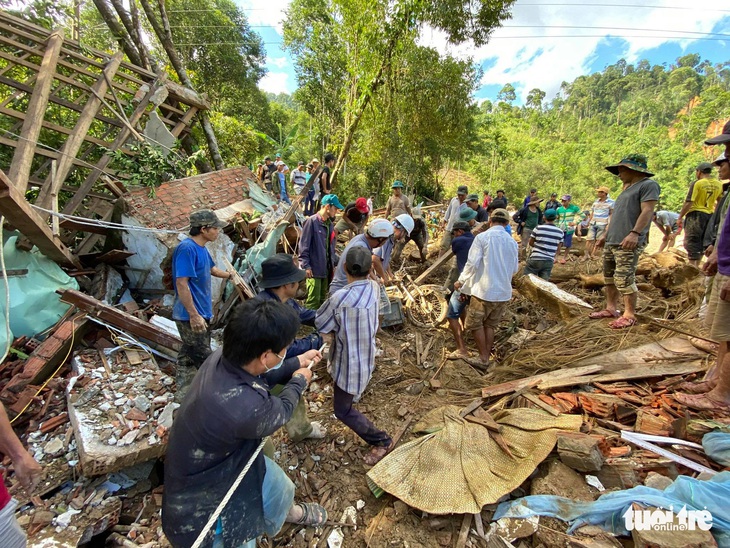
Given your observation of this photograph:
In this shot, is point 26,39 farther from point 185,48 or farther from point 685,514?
point 185,48

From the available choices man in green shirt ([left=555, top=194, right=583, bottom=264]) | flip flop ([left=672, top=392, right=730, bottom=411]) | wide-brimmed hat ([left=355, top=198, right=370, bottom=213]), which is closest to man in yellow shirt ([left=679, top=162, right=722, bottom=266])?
man in green shirt ([left=555, top=194, right=583, bottom=264])

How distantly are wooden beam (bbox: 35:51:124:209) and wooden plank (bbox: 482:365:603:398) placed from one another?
603cm

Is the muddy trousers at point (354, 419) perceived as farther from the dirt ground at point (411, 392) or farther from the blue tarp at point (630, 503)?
the blue tarp at point (630, 503)

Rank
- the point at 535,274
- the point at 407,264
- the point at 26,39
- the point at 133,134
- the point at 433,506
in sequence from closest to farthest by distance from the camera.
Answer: the point at 433,506, the point at 26,39, the point at 133,134, the point at 535,274, the point at 407,264

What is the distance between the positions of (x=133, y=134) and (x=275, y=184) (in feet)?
21.6

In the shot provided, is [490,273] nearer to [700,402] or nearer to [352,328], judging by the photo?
[700,402]

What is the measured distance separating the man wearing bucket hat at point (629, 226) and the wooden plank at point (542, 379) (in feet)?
4.26

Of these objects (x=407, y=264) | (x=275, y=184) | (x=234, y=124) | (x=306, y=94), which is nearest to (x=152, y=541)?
(x=407, y=264)

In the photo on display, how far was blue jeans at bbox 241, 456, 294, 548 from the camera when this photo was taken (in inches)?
76.2

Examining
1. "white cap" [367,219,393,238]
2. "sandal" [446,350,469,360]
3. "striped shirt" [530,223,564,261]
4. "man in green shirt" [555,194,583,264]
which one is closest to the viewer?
"white cap" [367,219,393,238]

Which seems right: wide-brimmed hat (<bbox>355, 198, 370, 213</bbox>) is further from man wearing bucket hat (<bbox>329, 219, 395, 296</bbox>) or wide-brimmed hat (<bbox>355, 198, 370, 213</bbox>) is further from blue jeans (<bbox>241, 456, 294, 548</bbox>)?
blue jeans (<bbox>241, 456, 294, 548</bbox>)

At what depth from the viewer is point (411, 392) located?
3914mm

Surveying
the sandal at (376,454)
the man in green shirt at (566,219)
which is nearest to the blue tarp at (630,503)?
the sandal at (376,454)

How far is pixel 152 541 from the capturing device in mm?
2334
